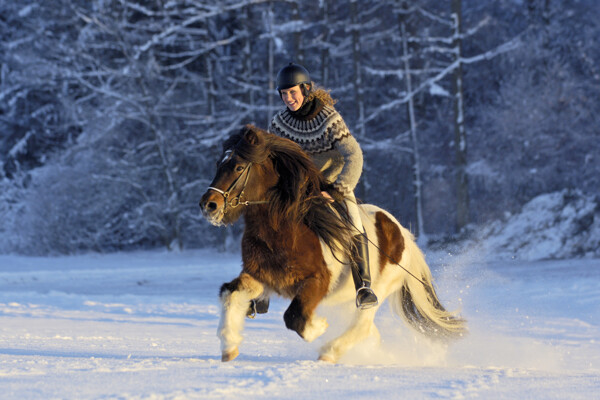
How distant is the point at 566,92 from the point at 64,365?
855 inches

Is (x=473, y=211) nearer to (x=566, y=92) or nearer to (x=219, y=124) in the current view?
(x=566, y=92)

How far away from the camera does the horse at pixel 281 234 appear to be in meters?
5.12

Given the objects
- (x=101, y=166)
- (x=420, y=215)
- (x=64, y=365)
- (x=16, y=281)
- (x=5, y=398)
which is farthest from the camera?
(x=101, y=166)

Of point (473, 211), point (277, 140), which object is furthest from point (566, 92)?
point (277, 140)

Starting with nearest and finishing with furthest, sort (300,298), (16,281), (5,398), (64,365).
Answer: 1. (5,398)
2. (64,365)
3. (300,298)
4. (16,281)

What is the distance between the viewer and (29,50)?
85.5ft

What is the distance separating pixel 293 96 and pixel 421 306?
2248mm

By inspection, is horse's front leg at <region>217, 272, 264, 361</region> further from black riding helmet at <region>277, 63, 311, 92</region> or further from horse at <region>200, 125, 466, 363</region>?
black riding helmet at <region>277, 63, 311, 92</region>

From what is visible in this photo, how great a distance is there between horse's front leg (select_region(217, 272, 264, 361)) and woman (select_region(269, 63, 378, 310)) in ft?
2.83

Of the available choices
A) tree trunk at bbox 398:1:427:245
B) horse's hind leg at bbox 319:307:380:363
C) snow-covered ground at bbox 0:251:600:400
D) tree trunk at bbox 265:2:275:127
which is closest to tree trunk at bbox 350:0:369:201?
tree trunk at bbox 398:1:427:245

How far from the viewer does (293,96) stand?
5820 mm

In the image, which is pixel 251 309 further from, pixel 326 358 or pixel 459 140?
pixel 459 140

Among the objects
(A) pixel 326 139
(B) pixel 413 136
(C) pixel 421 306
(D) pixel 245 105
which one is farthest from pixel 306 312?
(B) pixel 413 136

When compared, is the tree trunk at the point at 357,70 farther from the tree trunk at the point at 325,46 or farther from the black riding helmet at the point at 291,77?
the black riding helmet at the point at 291,77
